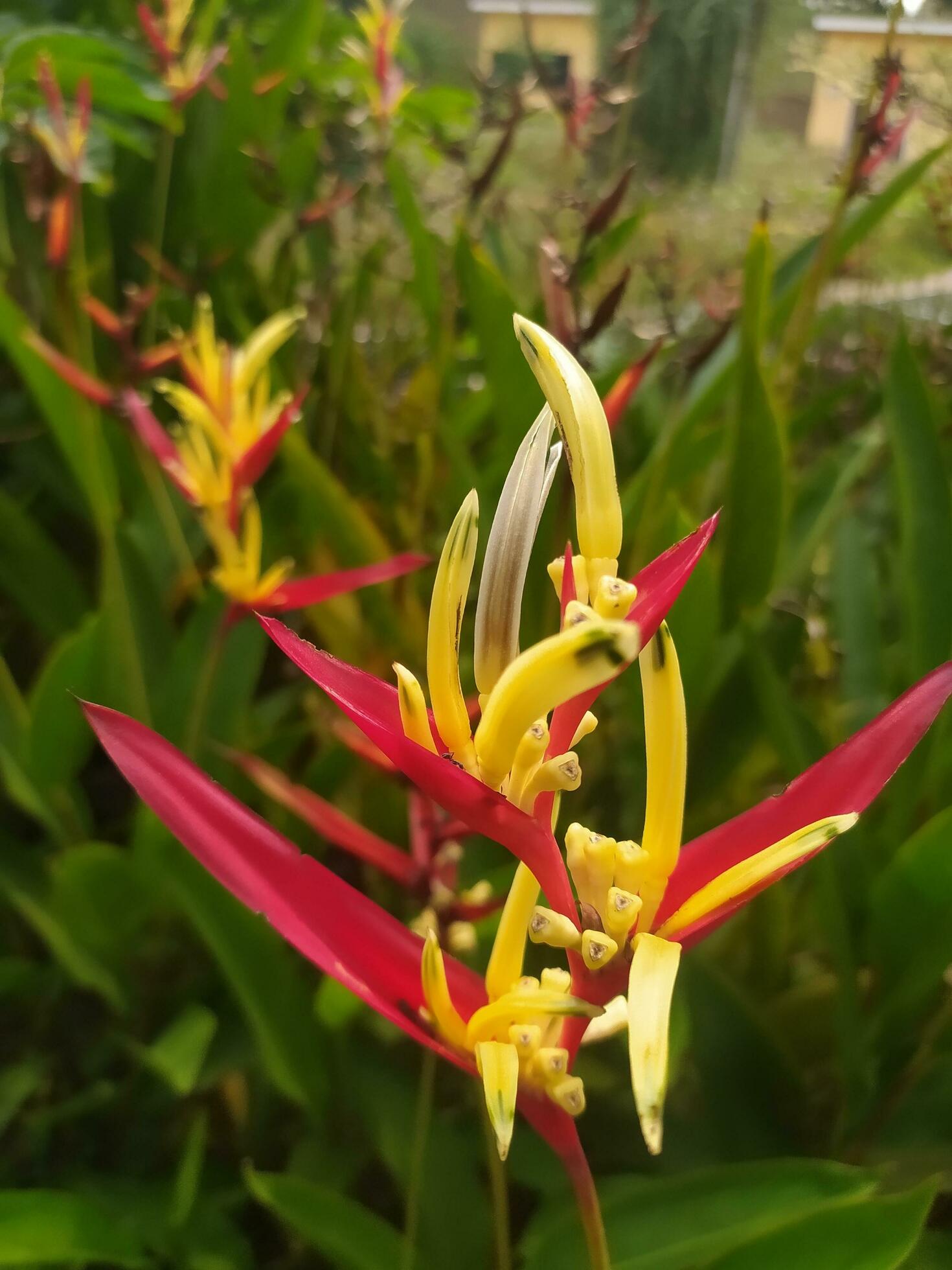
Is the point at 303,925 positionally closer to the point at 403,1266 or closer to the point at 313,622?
the point at 403,1266

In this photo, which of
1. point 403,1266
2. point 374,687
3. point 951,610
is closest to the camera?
point 374,687

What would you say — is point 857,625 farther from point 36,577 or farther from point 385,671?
point 36,577

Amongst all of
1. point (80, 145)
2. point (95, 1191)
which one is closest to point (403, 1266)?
point (95, 1191)

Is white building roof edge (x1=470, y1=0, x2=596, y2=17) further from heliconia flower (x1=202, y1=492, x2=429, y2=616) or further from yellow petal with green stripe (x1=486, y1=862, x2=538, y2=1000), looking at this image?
yellow petal with green stripe (x1=486, y1=862, x2=538, y2=1000)

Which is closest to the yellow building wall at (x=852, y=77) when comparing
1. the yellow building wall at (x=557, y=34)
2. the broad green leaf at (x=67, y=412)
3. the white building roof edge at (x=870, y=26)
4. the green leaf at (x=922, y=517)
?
the white building roof edge at (x=870, y=26)

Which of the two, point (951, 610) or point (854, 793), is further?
point (951, 610)

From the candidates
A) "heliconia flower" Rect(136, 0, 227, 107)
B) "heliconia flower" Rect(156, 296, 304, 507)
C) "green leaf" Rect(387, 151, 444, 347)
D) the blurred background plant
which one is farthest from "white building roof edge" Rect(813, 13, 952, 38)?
"heliconia flower" Rect(156, 296, 304, 507)
